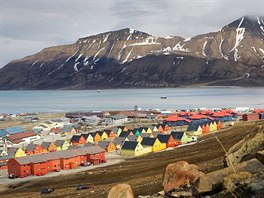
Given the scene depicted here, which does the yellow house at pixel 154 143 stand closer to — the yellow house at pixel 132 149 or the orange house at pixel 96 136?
the yellow house at pixel 132 149

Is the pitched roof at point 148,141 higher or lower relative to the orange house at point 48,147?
higher

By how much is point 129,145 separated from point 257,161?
6151 cm

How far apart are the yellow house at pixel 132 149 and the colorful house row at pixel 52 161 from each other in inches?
235

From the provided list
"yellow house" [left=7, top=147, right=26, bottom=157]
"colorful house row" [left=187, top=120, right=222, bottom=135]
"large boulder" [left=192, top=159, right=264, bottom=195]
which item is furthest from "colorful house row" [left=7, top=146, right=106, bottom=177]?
"large boulder" [left=192, top=159, right=264, bottom=195]

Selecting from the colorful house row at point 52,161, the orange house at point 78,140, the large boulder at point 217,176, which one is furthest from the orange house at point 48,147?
the large boulder at point 217,176

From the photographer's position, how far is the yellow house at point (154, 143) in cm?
7575

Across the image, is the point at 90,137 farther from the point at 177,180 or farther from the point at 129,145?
the point at 177,180

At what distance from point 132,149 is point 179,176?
186ft

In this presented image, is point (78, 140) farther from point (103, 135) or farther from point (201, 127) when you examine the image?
point (201, 127)

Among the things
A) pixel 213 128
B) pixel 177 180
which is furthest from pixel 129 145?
pixel 177 180

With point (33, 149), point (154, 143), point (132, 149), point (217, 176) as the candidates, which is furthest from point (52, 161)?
point (217, 176)

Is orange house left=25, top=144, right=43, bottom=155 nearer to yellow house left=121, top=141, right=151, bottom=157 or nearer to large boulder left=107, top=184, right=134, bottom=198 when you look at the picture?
yellow house left=121, top=141, right=151, bottom=157

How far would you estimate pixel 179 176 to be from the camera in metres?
15.9

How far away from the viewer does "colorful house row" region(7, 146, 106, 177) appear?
60.8 meters
